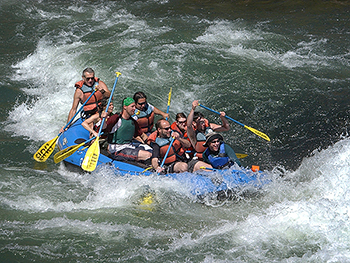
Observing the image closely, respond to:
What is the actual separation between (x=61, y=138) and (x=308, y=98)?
4681mm

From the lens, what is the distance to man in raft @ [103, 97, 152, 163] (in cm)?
627

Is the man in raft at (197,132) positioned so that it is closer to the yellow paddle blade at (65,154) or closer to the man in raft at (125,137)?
the man in raft at (125,137)

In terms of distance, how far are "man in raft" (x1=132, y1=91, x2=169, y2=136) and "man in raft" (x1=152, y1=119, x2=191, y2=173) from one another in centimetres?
46

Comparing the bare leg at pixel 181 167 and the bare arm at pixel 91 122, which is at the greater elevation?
the bare arm at pixel 91 122

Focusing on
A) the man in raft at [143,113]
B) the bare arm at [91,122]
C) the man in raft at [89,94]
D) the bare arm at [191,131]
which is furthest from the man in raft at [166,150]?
the man in raft at [89,94]

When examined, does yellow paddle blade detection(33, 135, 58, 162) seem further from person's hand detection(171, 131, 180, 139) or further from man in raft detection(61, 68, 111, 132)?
person's hand detection(171, 131, 180, 139)

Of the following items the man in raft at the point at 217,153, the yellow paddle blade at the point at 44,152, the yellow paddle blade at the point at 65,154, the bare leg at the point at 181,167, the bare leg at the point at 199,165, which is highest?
the man in raft at the point at 217,153

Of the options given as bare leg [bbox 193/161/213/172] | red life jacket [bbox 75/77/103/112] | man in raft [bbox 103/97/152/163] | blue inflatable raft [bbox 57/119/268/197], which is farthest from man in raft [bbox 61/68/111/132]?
bare leg [bbox 193/161/213/172]

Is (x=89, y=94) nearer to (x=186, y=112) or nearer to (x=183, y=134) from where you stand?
(x=183, y=134)

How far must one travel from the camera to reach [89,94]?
23.3 ft

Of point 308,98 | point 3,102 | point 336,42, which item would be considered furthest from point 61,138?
point 336,42

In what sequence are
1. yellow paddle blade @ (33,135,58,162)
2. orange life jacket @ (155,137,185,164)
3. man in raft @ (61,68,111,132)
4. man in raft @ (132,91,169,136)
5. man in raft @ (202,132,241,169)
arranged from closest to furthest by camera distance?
man in raft @ (202,132,241,169), orange life jacket @ (155,137,185,164), man in raft @ (132,91,169,136), yellow paddle blade @ (33,135,58,162), man in raft @ (61,68,111,132)

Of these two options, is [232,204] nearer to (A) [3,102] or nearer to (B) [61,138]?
(B) [61,138]

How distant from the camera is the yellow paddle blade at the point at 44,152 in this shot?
22.4ft
